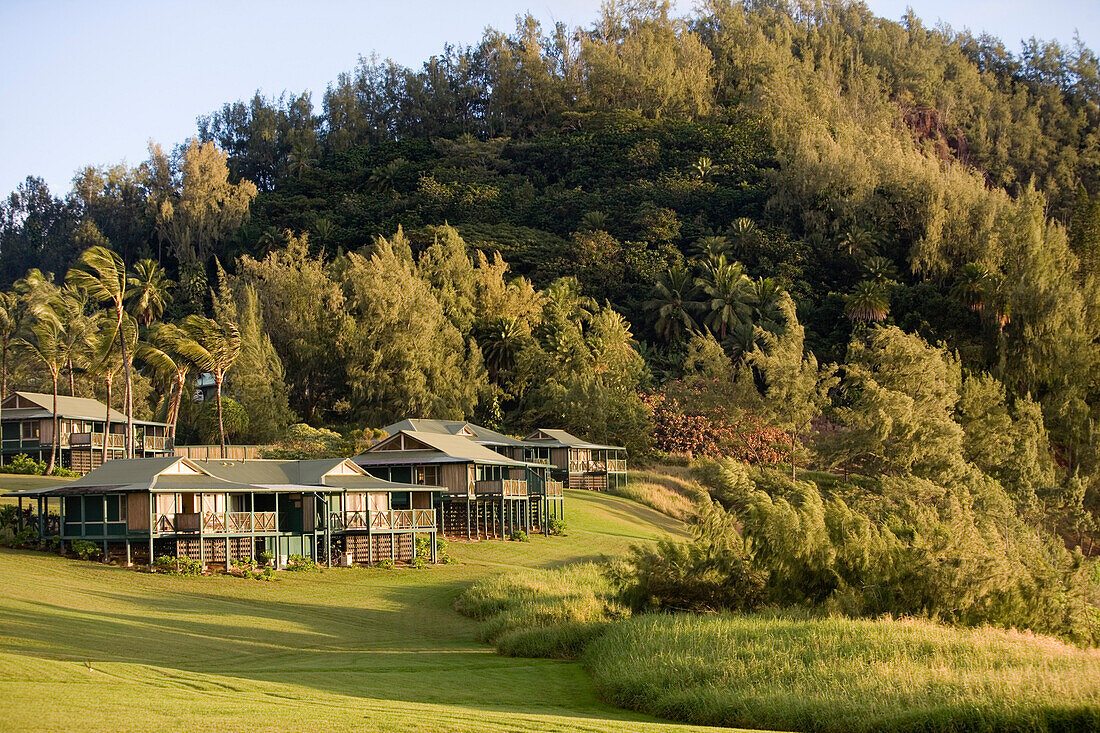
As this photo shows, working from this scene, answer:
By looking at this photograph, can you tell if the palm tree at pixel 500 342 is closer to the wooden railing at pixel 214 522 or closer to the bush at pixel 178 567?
the wooden railing at pixel 214 522

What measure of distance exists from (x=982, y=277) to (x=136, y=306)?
55547mm

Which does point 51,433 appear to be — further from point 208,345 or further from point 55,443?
point 208,345

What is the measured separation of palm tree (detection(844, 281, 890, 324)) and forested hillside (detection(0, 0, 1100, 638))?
0.31m

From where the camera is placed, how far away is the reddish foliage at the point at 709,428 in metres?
64.8

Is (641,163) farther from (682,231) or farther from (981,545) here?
(981,545)

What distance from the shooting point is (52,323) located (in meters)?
53.2

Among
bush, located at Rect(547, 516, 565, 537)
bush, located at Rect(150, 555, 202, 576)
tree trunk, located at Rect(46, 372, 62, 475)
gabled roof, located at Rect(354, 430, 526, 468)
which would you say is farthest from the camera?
tree trunk, located at Rect(46, 372, 62, 475)

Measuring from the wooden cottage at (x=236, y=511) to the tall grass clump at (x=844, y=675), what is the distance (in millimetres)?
16146

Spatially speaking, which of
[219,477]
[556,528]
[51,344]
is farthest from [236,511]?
[51,344]

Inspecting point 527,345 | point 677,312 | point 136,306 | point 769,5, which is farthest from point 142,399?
point 769,5

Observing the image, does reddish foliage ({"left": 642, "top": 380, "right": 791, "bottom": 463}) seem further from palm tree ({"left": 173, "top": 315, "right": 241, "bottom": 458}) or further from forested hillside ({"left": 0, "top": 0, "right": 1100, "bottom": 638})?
palm tree ({"left": 173, "top": 315, "right": 241, "bottom": 458})

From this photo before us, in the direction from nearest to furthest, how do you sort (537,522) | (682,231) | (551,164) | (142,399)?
(537,522), (142,399), (682,231), (551,164)

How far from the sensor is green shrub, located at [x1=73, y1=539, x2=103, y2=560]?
36.2 meters

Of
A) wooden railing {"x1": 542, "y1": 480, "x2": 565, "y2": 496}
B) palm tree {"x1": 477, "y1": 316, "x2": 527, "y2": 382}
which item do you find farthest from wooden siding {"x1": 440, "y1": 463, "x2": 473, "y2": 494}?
palm tree {"x1": 477, "y1": 316, "x2": 527, "y2": 382}
